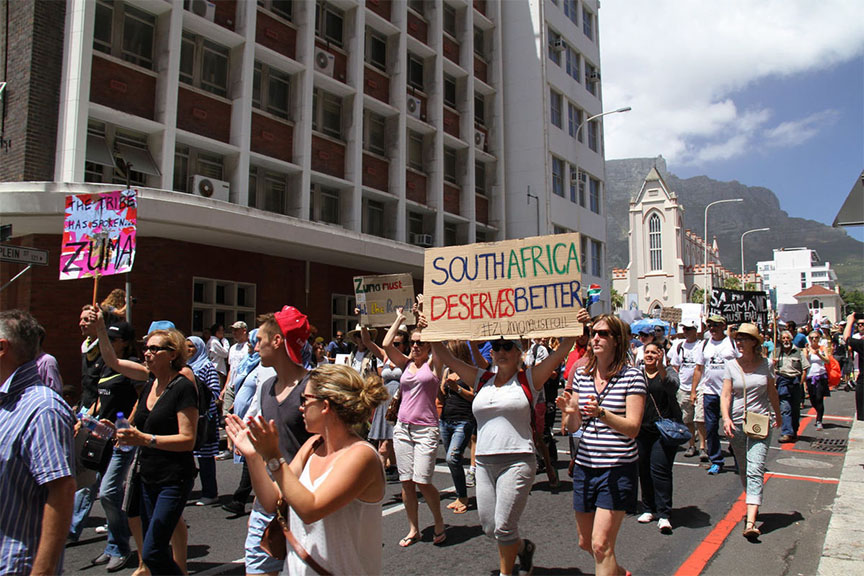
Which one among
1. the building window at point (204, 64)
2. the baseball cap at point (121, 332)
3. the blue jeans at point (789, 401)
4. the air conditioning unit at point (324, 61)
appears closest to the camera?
the baseball cap at point (121, 332)

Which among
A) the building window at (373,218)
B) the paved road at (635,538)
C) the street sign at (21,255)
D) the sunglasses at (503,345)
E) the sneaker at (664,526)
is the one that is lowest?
the paved road at (635,538)

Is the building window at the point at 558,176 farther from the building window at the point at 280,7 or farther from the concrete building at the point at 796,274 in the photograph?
the concrete building at the point at 796,274

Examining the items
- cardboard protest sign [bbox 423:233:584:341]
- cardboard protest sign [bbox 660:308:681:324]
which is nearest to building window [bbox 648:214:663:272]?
cardboard protest sign [bbox 660:308:681:324]

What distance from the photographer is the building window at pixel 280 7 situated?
19427 millimetres

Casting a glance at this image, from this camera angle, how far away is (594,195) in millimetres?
36844

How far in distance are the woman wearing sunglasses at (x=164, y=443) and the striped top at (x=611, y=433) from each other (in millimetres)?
2511

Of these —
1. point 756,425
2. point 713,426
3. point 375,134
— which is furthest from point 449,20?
point 756,425

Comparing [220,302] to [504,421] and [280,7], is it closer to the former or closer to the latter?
[280,7]

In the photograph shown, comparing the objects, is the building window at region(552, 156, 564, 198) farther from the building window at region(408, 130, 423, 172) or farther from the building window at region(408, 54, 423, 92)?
the building window at region(408, 54, 423, 92)

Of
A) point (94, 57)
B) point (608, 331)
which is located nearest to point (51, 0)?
point (94, 57)

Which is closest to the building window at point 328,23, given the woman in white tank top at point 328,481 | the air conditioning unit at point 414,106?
the air conditioning unit at point 414,106

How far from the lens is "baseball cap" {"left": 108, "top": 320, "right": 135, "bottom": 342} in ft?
18.0

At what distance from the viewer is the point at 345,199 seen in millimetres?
21828

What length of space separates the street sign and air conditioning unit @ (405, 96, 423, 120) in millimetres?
17220
